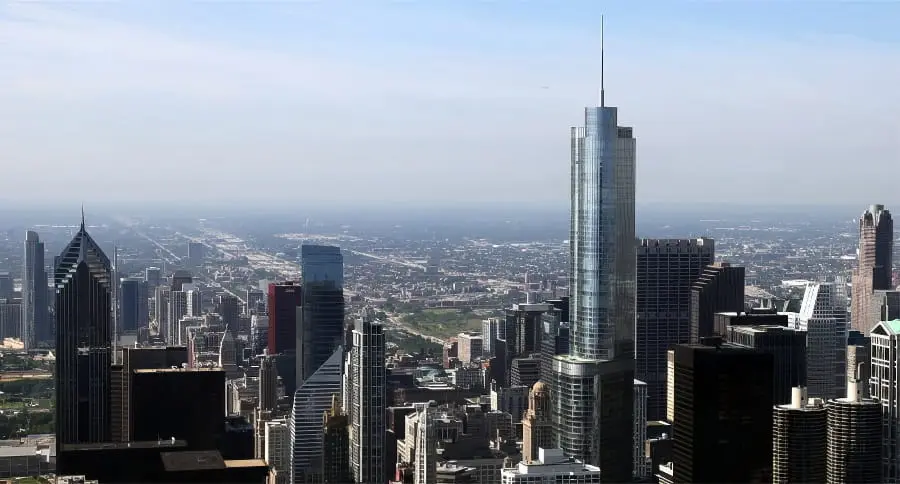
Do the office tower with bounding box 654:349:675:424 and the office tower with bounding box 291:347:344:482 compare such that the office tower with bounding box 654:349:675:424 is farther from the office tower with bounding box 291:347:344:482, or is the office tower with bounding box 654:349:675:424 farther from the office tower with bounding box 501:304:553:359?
the office tower with bounding box 291:347:344:482

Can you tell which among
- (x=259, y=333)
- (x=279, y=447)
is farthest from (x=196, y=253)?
(x=259, y=333)

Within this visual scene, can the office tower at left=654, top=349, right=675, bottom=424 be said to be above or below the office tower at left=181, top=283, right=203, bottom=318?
below

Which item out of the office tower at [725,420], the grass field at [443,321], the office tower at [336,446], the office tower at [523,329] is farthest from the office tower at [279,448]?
the office tower at [725,420]

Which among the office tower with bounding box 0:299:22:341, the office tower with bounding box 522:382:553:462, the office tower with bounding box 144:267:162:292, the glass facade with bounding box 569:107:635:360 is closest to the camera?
the office tower with bounding box 522:382:553:462

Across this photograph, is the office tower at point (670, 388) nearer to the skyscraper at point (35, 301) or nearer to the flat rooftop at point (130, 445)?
the flat rooftop at point (130, 445)

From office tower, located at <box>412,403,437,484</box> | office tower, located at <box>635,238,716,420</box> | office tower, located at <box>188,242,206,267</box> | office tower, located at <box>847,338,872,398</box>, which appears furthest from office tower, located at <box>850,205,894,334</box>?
office tower, located at <box>188,242,206,267</box>

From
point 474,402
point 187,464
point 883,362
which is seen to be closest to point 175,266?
point 474,402

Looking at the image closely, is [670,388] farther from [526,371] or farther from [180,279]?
[180,279]
